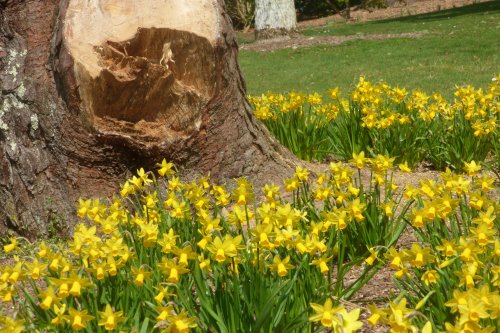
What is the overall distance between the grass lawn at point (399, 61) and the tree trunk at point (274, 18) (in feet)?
4.17

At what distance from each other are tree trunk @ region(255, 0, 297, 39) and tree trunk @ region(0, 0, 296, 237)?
42.3 ft

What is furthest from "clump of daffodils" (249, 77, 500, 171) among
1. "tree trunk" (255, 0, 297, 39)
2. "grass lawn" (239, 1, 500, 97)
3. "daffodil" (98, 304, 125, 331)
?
A: "tree trunk" (255, 0, 297, 39)

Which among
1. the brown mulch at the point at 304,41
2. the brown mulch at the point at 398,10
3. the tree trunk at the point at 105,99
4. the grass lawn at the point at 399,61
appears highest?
the tree trunk at the point at 105,99

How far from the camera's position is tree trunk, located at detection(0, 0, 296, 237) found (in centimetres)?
402

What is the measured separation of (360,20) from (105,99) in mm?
20859

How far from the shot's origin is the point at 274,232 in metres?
2.44

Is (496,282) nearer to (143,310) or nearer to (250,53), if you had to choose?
(143,310)

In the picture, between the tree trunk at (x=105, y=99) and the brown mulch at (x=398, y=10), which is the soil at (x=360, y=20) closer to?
the brown mulch at (x=398, y=10)

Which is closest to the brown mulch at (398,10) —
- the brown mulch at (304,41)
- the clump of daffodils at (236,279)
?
the brown mulch at (304,41)

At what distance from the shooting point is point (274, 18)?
17.4m

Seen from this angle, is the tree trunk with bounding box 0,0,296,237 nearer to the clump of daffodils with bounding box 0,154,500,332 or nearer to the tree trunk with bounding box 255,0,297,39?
the clump of daffodils with bounding box 0,154,500,332

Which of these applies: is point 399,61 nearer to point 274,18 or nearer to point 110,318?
point 274,18

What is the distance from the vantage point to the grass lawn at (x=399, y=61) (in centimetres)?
1081

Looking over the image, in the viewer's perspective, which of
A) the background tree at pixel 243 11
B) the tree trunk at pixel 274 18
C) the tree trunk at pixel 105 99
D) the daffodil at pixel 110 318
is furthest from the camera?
the background tree at pixel 243 11
